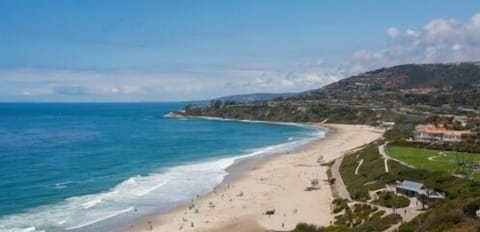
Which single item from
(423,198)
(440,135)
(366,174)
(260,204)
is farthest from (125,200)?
(440,135)

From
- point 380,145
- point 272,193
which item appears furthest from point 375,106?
point 272,193

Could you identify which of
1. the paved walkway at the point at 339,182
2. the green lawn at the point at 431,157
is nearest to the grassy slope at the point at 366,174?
the paved walkway at the point at 339,182

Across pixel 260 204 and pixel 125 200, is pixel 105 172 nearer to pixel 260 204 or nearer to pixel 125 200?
pixel 125 200

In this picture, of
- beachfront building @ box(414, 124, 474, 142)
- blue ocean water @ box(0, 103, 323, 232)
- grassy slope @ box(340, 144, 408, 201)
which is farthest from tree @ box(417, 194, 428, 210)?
beachfront building @ box(414, 124, 474, 142)

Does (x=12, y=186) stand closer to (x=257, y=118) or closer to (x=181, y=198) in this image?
(x=181, y=198)

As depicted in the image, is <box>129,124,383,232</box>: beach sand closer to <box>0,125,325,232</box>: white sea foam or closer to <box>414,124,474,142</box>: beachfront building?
<box>0,125,325,232</box>: white sea foam

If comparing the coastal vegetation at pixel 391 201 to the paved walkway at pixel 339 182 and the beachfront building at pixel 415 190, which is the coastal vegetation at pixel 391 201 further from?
the paved walkway at pixel 339 182
